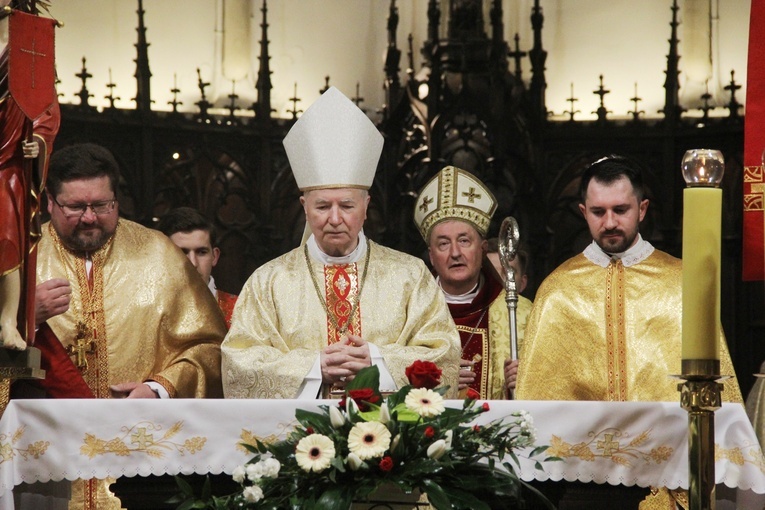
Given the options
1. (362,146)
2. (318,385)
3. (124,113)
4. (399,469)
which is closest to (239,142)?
Result: (124,113)

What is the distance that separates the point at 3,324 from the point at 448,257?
213cm

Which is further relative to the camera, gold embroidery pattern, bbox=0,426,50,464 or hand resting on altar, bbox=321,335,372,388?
hand resting on altar, bbox=321,335,372,388

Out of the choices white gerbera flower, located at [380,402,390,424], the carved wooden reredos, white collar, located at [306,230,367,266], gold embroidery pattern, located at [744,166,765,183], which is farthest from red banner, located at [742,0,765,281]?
the carved wooden reredos

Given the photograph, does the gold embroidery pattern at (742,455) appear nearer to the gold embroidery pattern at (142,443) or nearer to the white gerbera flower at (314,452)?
the white gerbera flower at (314,452)

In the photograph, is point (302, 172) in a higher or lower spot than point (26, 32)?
lower

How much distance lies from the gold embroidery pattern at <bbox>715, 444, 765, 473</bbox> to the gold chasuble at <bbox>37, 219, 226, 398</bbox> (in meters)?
1.83

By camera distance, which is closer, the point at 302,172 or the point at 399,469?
the point at 399,469

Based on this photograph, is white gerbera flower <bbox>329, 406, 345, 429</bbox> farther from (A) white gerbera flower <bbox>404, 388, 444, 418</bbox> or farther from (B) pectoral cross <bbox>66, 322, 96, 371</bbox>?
(B) pectoral cross <bbox>66, 322, 96, 371</bbox>

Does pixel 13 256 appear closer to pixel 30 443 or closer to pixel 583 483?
pixel 30 443

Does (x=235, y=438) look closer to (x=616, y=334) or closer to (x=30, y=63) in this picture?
(x=30, y=63)

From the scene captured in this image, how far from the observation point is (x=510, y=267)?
5148 mm

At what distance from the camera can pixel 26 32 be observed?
419cm

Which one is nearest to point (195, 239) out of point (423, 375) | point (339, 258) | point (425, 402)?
point (339, 258)

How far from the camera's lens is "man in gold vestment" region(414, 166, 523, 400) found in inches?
226
